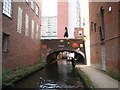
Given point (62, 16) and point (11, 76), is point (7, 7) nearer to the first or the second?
point (11, 76)

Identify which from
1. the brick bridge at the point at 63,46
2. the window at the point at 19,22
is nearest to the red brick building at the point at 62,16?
the brick bridge at the point at 63,46

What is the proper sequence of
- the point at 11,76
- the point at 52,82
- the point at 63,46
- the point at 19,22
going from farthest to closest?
the point at 63,46 < the point at 19,22 < the point at 52,82 < the point at 11,76

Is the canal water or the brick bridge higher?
the brick bridge

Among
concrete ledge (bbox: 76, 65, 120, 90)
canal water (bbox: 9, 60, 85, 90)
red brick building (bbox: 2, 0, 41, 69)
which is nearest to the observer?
concrete ledge (bbox: 76, 65, 120, 90)

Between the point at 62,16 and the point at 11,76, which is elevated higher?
the point at 62,16

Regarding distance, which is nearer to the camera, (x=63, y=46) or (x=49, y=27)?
(x=63, y=46)

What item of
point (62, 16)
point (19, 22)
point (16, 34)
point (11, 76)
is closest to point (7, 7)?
point (16, 34)

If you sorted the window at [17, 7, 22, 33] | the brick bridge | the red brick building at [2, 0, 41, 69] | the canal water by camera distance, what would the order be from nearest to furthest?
the canal water < the red brick building at [2, 0, 41, 69] < the window at [17, 7, 22, 33] < the brick bridge

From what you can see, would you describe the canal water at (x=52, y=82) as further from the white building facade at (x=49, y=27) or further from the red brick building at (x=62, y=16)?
the white building facade at (x=49, y=27)

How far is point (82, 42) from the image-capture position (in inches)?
1073

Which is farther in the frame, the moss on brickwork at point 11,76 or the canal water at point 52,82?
the canal water at point 52,82

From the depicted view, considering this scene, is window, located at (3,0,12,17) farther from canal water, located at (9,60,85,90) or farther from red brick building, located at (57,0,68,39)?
red brick building, located at (57,0,68,39)

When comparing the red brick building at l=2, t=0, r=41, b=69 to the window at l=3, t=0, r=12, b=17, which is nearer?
the window at l=3, t=0, r=12, b=17

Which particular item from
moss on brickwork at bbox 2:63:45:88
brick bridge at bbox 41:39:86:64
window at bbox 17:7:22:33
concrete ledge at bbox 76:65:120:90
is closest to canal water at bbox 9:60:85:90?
moss on brickwork at bbox 2:63:45:88
